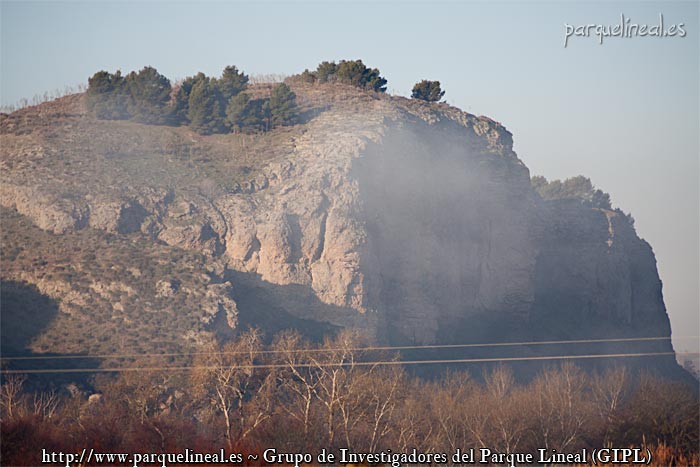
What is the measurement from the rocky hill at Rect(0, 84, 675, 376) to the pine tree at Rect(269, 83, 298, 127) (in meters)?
1.24

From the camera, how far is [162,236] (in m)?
66.6

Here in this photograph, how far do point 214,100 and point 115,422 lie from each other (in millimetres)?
40033

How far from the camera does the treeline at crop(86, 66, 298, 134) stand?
262 feet

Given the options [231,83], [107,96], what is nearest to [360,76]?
[231,83]

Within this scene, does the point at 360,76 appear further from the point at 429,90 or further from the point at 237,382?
the point at 237,382

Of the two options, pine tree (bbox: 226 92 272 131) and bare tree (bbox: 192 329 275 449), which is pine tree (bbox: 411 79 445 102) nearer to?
pine tree (bbox: 226 92 272 131)

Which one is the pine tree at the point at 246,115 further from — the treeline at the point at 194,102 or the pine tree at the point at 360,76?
the pine tree at the point at 360,76

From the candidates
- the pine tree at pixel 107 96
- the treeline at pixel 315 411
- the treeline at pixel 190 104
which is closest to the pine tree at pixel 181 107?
the treeline at pixel 190 104

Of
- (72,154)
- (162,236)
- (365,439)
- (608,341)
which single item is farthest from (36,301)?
(608,341)

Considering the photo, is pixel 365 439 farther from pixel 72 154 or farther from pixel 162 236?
pixel 72 154

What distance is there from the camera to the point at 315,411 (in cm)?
4972

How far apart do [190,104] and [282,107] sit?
719 cm

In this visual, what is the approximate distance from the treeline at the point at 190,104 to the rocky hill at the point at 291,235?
136 centimetres

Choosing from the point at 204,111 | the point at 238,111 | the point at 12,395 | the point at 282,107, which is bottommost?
the point at 12,395
